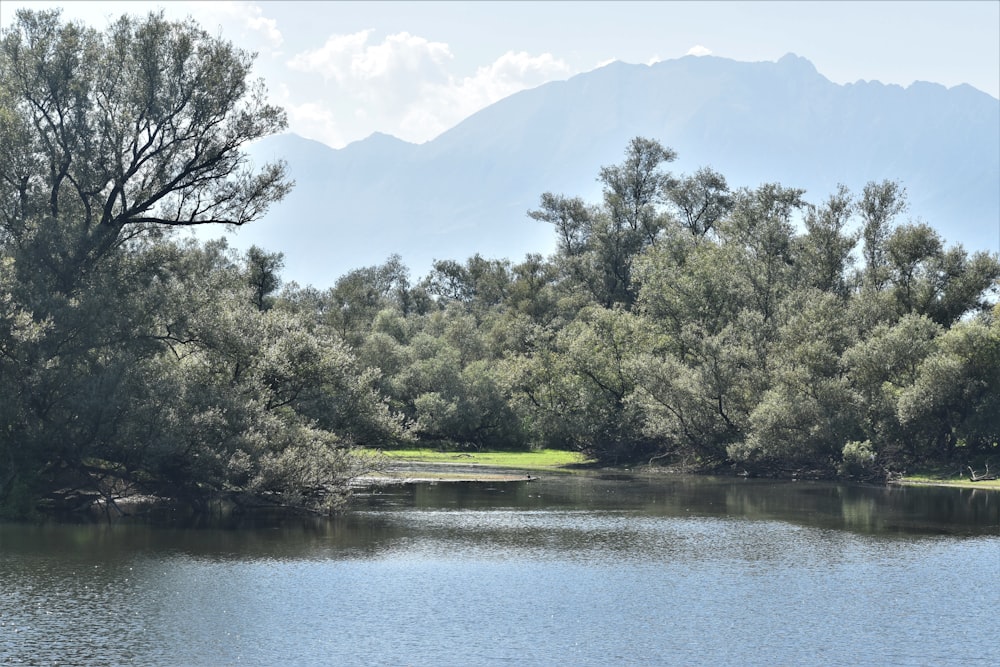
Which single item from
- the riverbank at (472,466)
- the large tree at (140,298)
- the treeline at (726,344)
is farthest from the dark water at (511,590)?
the treeline at (726,344)

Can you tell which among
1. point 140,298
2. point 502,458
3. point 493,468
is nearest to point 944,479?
point 493,468

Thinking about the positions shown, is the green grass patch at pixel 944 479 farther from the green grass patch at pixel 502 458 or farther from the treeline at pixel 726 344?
the green grass patch at pixel 502 458

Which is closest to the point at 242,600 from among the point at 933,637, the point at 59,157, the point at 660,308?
the point at 933,637

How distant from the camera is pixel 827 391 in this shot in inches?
2945

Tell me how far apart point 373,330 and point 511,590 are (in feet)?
304

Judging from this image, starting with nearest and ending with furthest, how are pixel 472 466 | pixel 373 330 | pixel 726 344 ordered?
pixel 726 344, pixel 472 466, pixel 373 330

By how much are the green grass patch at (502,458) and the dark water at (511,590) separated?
34.9 m

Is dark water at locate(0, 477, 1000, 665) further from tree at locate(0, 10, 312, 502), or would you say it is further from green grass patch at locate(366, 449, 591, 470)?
green grass patch at locate(366, 449, 591, 470)

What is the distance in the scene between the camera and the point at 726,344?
8388 cm

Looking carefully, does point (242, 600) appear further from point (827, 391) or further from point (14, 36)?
point (827, 391)

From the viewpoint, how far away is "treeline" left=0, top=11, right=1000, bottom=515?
1924 inches

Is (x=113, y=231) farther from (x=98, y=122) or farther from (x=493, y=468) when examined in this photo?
(x=493, y=468)

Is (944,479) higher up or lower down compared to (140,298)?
lower down

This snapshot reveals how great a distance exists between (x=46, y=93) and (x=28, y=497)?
2097 cm
